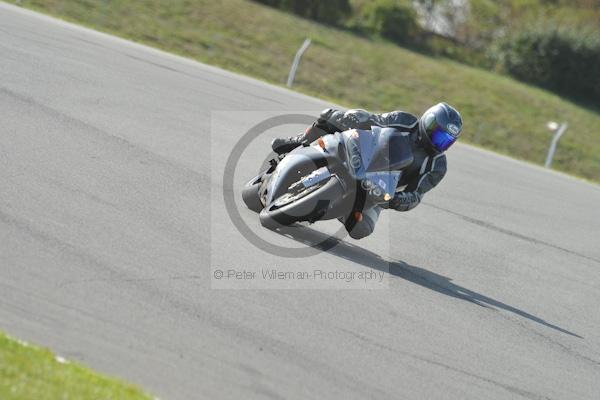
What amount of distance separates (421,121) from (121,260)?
348 centimetres

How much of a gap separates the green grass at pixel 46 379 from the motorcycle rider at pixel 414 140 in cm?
433

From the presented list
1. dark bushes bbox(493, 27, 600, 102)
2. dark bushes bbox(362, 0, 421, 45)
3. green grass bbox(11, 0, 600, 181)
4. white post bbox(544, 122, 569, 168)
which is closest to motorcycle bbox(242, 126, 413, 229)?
white post bbox(544, 122, 569, 168)

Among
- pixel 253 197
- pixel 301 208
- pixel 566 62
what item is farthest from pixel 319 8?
pixel 301 208

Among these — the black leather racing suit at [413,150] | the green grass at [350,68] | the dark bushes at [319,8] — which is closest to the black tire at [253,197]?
the black leather racing suit at [413,150]

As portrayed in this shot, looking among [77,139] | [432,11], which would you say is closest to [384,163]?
[77,139]

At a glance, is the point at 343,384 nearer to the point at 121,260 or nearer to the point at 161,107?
the point at 121,260

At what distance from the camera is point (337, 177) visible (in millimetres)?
8867

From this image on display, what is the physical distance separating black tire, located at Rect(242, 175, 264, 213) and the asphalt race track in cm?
22

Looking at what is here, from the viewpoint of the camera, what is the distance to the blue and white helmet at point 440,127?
359 inches

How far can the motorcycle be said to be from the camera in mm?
8844

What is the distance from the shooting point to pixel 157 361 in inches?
219

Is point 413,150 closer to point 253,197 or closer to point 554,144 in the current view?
point 253,197

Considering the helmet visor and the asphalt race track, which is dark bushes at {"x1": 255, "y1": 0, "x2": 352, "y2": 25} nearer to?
the asphalt race track

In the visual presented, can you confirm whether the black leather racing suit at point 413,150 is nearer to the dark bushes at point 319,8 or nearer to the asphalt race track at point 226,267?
the asphalt race track at point 226,267
